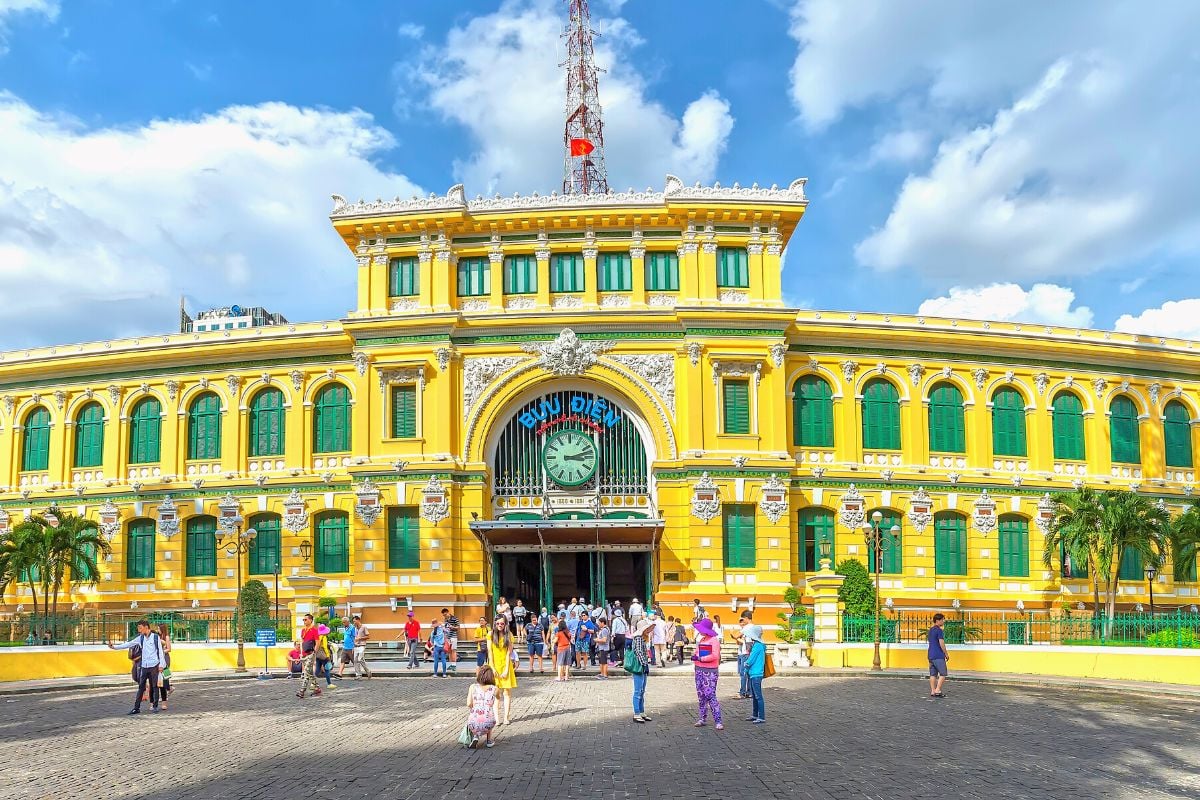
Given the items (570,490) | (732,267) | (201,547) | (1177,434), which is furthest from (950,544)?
(201,547)

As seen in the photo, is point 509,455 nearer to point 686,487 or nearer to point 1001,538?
point 686,487

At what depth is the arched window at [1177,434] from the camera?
152ft

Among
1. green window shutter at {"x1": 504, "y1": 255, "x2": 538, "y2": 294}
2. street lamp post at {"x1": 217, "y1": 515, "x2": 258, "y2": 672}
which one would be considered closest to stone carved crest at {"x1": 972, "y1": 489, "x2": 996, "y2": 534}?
green window shutter at {"x1": 504, "y1": 255, "x2": 538, "y2": 294}

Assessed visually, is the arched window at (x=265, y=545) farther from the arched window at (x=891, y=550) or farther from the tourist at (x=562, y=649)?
the arched window at (x=891, y=550)

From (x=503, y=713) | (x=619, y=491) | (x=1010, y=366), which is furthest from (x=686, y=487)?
(x=503, y=713)

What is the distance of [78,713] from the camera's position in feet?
75.3

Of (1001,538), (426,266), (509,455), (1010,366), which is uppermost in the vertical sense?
(426,266)

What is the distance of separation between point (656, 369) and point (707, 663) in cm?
2354

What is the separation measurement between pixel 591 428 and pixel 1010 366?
1621 centimetres

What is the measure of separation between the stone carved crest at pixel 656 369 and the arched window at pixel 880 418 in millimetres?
7630

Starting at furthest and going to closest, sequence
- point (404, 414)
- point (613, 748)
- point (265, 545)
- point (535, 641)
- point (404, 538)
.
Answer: point (265, 545) < point (404, 414) < point (404, 538) < point (535, 641) < point (613, 748)

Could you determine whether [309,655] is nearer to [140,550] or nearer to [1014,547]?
[140,550]

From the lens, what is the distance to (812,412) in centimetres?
4306

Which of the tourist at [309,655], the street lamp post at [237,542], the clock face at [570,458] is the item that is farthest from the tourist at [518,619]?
the tourist at [309,655]
